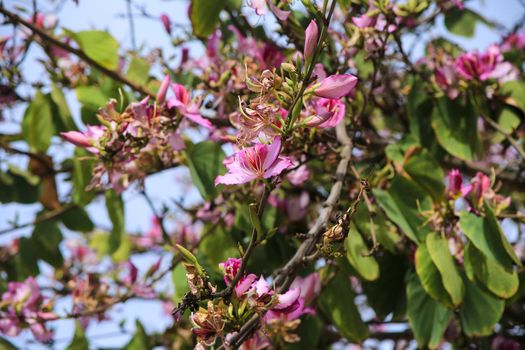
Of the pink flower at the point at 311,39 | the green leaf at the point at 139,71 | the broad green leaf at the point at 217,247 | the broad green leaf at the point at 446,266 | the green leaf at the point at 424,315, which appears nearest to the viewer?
the pink flower at the point at 311,39

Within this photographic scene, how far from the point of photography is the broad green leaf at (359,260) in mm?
1154

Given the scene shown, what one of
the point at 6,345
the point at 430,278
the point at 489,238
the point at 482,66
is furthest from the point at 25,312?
the point at 482,66

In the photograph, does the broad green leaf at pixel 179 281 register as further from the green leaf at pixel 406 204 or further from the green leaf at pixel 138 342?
the green leaf at pixel 406 204

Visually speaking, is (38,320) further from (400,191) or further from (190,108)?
A: (400,191)

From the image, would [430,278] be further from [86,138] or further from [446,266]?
[86,138]

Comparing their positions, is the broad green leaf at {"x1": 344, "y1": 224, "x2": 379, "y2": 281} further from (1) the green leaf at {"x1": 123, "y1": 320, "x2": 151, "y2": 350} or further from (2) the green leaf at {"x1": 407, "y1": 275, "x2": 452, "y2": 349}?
(1) the green leaf at {"x1": 123, "y1": 320, "x2": 151, "y2": 350}

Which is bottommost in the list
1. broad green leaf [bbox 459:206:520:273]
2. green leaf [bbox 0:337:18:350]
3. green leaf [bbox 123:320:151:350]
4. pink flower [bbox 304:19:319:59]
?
green leaf [bbox 123:320:151:350]

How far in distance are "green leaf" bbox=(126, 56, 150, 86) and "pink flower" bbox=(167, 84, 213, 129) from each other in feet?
1.18

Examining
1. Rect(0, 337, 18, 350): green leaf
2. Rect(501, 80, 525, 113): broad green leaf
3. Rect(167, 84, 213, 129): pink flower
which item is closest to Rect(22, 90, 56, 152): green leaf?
Rect(0, 337, 18, 350): green leaf

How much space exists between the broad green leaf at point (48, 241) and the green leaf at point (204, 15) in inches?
29.8

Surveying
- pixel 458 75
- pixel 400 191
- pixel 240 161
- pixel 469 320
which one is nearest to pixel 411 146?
pixel 400 191

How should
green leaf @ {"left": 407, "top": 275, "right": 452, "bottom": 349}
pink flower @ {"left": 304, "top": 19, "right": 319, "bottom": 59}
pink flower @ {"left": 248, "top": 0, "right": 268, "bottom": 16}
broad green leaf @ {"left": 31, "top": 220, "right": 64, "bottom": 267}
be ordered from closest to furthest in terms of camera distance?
pink flower @ {"left": 304, "top": 19, "right": 319, "bottom": 59}
pink flower @ {"left": 248, "top": 0, "right": 268, "bottom": 16}
green leaf @ {"left": 407, "top": 275, "right": 452, "bottom": 349}
broad green leaf @ {"left": 31, "top": 220, "right": 64, "bottom": 267}

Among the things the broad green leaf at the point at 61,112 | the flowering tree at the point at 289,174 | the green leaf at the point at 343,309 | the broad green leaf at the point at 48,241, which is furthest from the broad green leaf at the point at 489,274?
the broad green leaf at the point at 48,241

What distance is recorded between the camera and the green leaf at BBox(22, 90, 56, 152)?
163cm
